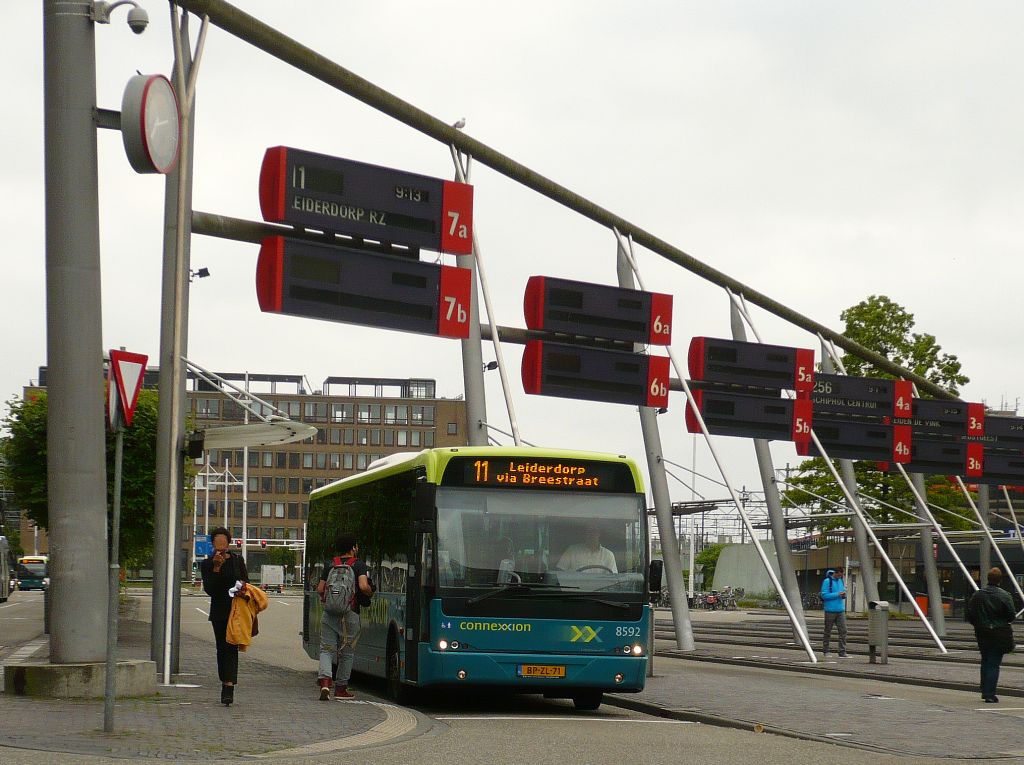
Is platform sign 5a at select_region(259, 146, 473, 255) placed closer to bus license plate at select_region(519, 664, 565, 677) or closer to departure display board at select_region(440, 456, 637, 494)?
departure display board at select_region(440, 456, 637, 494)

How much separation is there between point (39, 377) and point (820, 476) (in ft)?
397

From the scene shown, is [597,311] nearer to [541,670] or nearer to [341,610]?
[341,610]

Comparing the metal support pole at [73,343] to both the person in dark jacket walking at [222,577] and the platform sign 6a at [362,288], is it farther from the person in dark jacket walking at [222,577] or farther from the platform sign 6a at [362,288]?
the platform sign 6a at [362,288]

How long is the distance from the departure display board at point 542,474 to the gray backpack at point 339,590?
135cm

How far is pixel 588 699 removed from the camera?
1678cm

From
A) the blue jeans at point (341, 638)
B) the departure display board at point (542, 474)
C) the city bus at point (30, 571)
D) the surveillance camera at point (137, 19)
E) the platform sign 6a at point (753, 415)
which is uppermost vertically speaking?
the surveillance camera at point (137, 19)

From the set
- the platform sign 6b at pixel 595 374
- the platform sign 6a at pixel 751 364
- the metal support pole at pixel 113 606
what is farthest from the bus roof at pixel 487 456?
the platform sign 6a at pixel 751 364

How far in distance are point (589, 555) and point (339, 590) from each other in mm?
2591

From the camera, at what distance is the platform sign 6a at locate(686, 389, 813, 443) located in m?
29.9

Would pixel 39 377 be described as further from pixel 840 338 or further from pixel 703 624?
pixel 840 338

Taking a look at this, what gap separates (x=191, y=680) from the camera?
18484 millimetres

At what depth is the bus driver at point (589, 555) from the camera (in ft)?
52.5

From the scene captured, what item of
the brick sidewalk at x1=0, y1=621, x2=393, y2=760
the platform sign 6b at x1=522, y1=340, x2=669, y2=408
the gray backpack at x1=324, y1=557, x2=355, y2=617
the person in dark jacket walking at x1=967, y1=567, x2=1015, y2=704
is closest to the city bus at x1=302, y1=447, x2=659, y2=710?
the gray backpack at x1=324, y1=557, x2=355, y2=617

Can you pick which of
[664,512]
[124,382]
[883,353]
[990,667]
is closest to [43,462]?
[664,512]
